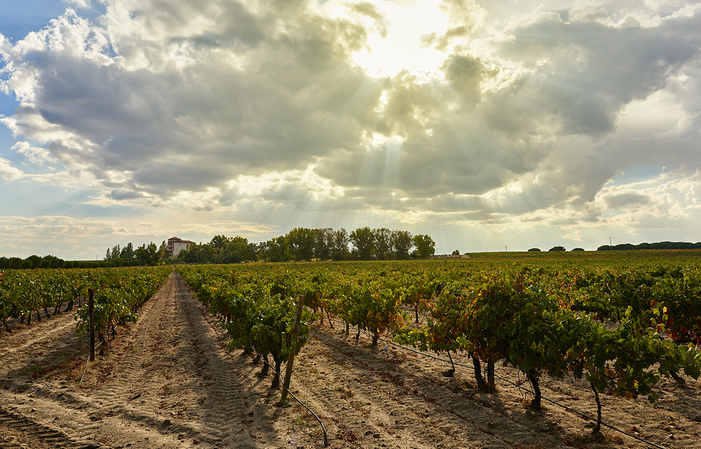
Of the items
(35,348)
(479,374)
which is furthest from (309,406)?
(35,348)

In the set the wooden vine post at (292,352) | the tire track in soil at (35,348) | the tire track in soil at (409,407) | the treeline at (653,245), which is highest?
the treeline at (653,245)

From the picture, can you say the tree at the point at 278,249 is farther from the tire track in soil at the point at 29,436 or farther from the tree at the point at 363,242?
the tire track in soil at the point at 29,436

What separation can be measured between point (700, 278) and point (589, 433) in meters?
7.63

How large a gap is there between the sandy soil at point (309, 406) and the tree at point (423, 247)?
111 m

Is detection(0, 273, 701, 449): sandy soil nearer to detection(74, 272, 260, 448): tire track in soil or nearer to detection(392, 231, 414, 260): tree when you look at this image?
detection(74, 272, 260, 448): tire track in soil

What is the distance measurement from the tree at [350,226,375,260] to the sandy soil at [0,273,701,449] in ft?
352

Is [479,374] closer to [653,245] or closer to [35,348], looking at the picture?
[35,348]

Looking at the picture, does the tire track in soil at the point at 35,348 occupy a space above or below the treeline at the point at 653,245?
below

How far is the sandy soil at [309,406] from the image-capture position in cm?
581

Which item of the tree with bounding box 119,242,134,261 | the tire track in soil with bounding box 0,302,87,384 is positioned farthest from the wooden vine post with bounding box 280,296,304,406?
the tree with bounding box 119,242,134,261

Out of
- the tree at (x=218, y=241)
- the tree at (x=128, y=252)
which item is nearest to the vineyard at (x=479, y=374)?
the tree at (x=218, y=241)

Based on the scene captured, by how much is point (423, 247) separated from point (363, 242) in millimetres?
21944

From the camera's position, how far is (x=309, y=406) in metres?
7.08

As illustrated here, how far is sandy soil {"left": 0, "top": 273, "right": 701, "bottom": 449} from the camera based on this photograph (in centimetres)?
581
